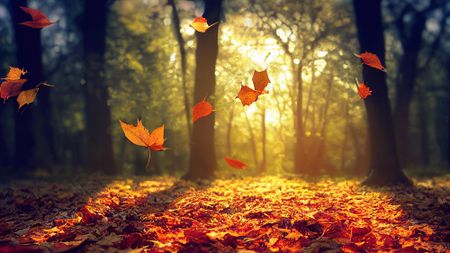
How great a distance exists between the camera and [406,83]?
2238cm

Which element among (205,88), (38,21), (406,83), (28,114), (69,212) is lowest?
(69,212)

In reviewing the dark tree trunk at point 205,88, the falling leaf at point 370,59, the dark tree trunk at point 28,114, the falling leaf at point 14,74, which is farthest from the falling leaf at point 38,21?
the falling leaf at point 370,59

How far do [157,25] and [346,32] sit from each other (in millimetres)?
8673

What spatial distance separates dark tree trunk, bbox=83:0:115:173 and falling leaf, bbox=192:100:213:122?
17.6 ft

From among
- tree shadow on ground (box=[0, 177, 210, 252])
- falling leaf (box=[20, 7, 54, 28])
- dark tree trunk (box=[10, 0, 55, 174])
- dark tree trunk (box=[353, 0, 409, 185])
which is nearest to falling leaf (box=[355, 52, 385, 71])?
dark tree trunk (box=[353, 0, 409, 185])

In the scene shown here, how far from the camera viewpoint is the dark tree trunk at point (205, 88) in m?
12.7

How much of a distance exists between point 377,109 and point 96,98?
34.4 ft

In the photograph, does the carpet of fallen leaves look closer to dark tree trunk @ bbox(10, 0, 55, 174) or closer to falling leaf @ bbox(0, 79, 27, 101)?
falling leaf @ bbox(0, 79, 27, 101)

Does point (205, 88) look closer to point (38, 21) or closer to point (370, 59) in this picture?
point (370, 59)

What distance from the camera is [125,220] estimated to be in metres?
6.53

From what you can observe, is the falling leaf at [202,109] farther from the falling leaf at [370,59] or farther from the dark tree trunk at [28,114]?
the dark tree trunk at [28,114]

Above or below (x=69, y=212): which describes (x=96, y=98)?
above

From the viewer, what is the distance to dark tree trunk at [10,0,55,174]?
1589cm

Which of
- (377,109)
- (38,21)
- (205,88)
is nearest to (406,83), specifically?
(377,109)
